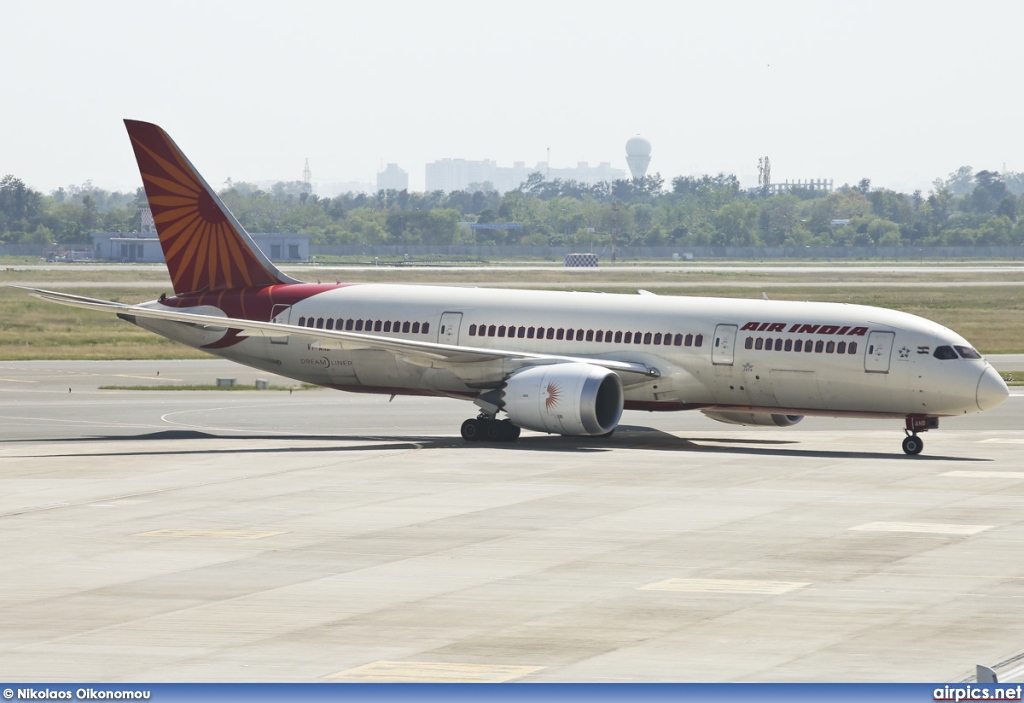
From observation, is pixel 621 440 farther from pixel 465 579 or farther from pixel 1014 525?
pixel 465 579

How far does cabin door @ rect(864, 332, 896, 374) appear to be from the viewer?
39.1 m

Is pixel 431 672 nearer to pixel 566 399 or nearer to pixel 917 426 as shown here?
pixel 566 399

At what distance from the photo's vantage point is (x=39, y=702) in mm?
11023

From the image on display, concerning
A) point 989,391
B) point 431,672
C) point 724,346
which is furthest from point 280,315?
point 431,672

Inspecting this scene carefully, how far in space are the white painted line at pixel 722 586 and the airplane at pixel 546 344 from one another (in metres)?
17.6

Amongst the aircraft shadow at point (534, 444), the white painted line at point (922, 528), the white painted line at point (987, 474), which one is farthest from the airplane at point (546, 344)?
the white painted line at point (922, 528)

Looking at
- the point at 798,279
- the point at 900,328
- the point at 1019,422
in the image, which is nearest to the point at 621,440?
the point at 900,328

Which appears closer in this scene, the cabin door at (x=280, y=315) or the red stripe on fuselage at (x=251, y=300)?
the cabin door at (x=280, y=315)

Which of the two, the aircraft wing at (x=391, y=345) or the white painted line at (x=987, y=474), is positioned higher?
the aircraft wing at (x=391, y=345)

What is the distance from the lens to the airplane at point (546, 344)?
1550 inches

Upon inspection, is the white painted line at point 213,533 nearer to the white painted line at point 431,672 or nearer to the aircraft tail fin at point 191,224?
the white painted line at point 431,672

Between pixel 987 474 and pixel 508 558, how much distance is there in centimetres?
1557

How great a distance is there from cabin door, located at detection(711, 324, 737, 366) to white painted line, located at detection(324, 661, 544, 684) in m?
25.0

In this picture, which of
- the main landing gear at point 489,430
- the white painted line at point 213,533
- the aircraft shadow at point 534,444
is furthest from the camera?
the main landing gear at point 489,430
